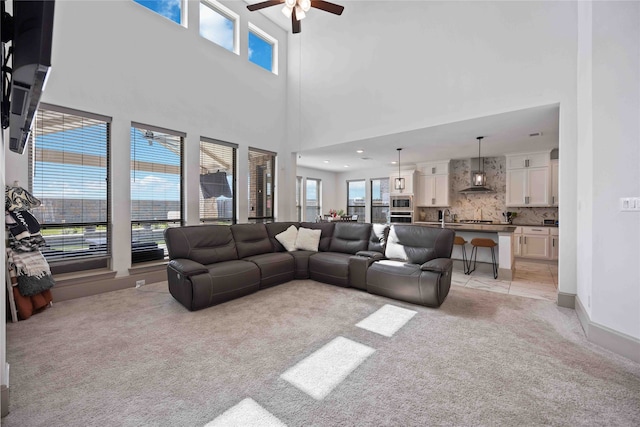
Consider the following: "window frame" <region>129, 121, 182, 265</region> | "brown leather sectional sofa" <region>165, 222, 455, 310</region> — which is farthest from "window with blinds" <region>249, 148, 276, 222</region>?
"window frame" <region>129, 121, 182, 265</region>

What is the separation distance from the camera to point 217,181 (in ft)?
17.1

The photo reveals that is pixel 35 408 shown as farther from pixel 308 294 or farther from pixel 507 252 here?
pixel 507 252

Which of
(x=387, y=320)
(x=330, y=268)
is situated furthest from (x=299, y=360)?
(x=330, y=268)

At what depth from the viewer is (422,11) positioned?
170 inches

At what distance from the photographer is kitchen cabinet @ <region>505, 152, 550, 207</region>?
20.3 ft

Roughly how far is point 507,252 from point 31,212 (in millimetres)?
6718

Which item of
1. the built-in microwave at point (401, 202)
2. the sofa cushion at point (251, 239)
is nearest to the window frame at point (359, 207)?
the built-in microwave at point (401, 202)

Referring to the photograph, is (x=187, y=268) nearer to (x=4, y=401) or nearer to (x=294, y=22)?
(x=4, y=401)

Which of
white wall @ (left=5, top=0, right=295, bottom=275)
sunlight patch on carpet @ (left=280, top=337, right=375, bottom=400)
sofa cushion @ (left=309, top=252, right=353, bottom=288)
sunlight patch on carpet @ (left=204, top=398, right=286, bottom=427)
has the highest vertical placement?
white wall @ (left=5, top=0, right=295, bottom=275)

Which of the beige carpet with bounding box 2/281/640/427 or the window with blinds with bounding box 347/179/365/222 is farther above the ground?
the window with blinds with bounding box 347/179/365/222

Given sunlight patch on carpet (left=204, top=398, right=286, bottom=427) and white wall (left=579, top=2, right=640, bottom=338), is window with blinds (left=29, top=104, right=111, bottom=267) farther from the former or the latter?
white wall (left=579, top=2, right=640, bottom=338)

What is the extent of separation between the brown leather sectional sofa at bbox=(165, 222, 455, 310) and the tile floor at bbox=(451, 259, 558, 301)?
3.94 ft

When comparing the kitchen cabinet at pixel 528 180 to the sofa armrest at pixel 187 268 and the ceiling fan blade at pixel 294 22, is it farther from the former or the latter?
the sofa armrest at pixel 187 268

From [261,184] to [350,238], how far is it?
253 centimetres
